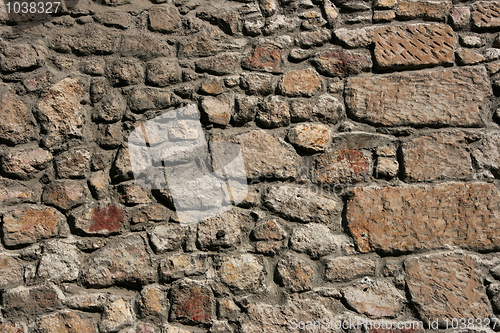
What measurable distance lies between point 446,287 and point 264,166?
3.10 ft

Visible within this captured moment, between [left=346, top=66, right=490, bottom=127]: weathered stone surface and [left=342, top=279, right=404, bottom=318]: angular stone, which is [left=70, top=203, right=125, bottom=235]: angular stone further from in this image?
[left=346, top=66, right=490, bottom=127]: weathered stone surface

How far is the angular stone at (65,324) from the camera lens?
1.57 m

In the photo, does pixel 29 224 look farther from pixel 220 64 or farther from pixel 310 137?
pixel 310 137

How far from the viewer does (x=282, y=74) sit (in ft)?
5.92

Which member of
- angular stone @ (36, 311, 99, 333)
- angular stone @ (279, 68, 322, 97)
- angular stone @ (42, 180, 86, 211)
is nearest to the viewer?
angular stone @ (36, 311, 99, 333)

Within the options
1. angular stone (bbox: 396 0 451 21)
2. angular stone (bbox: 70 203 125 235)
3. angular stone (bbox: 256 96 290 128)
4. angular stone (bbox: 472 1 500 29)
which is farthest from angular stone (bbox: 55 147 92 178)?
angular stone (bbox: 472 1 500 29)

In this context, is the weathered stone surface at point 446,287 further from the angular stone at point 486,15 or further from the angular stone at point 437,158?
the angular stone at point 486,15

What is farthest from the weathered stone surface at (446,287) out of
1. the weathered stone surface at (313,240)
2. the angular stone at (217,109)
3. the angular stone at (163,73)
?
the angular stone at (163,73)

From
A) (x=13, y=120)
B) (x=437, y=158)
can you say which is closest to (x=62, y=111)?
(x=13, y=120)

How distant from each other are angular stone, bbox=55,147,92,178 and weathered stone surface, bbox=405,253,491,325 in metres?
1.51

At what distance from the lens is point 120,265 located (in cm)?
162

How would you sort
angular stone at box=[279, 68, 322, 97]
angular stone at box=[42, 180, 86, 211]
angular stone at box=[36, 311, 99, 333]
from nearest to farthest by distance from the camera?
angular stone at box=[36, 311, 99, 333] → angular stone at box=[42, 180, 86, 211] → angular stone at box=[279, 68, 322, 97]

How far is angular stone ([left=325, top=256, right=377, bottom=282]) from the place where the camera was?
63.7 inches

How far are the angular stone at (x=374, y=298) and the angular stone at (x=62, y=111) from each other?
143 cm
